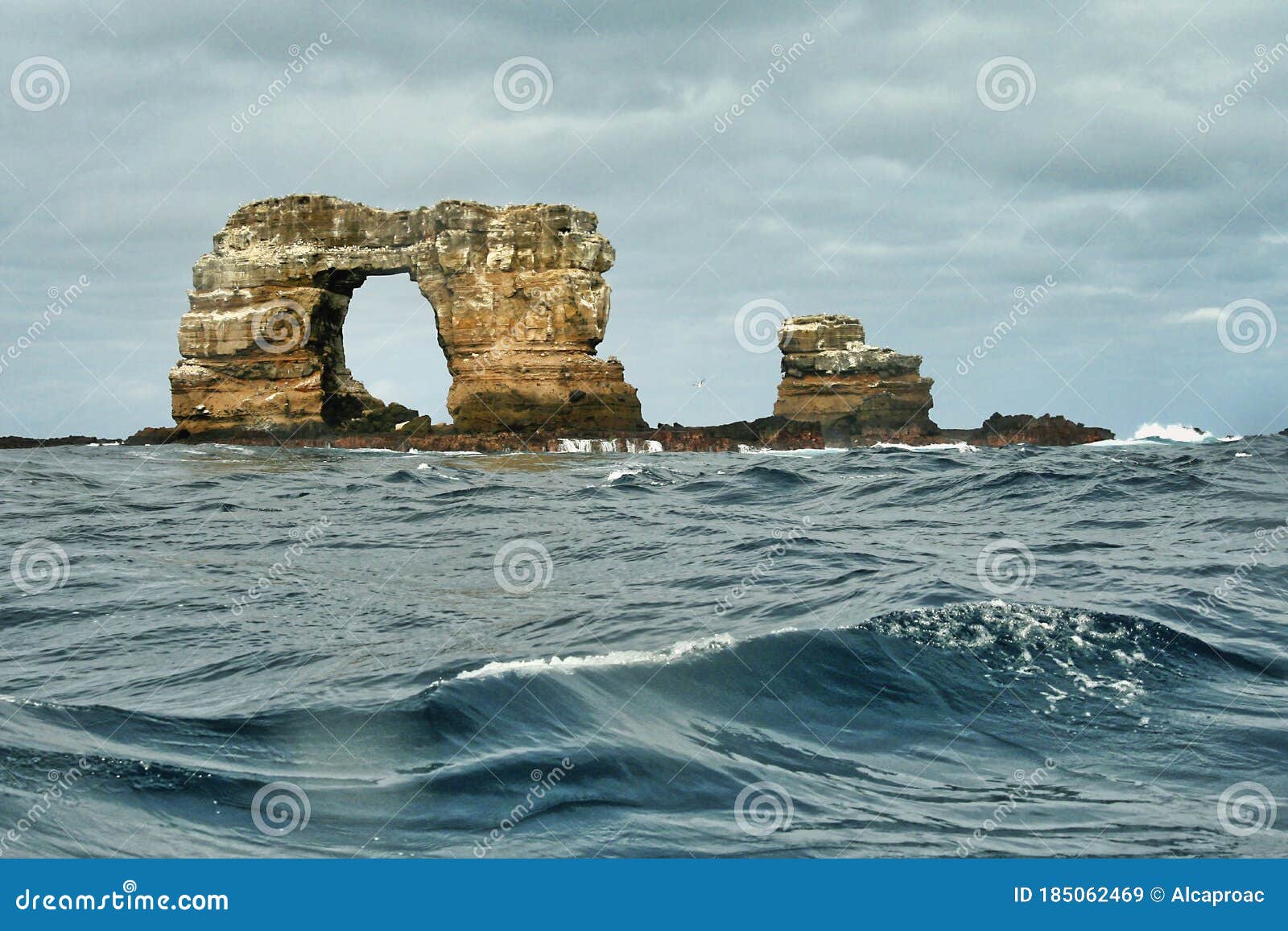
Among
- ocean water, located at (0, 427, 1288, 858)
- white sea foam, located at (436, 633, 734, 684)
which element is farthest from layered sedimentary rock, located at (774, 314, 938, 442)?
white sea foam, located at (436, 633, 734, 684)

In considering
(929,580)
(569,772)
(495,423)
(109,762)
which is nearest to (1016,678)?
(929,580)

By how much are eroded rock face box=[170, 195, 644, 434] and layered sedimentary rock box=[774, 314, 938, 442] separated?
1466 cm

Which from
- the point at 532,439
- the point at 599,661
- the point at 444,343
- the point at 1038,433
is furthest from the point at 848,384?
the point at 599,661

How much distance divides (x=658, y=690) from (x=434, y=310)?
60629mm

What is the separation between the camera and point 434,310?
67.1 meters

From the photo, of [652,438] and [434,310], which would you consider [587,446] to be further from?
[434,310]

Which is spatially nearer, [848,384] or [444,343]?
[444,343]

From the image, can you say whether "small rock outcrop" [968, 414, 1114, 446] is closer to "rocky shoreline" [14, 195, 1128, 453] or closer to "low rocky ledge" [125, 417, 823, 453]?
"rocky shoreline" [14, 195, 1128, 453]

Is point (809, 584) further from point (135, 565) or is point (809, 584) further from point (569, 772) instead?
point (135, 565)

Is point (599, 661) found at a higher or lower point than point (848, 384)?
lower

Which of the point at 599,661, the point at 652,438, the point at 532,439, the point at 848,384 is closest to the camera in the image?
the point at 599,661

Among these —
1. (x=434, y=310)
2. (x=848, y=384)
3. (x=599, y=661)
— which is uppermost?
(x=434, y=310)

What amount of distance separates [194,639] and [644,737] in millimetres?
5341

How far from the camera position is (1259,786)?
21.9ft
